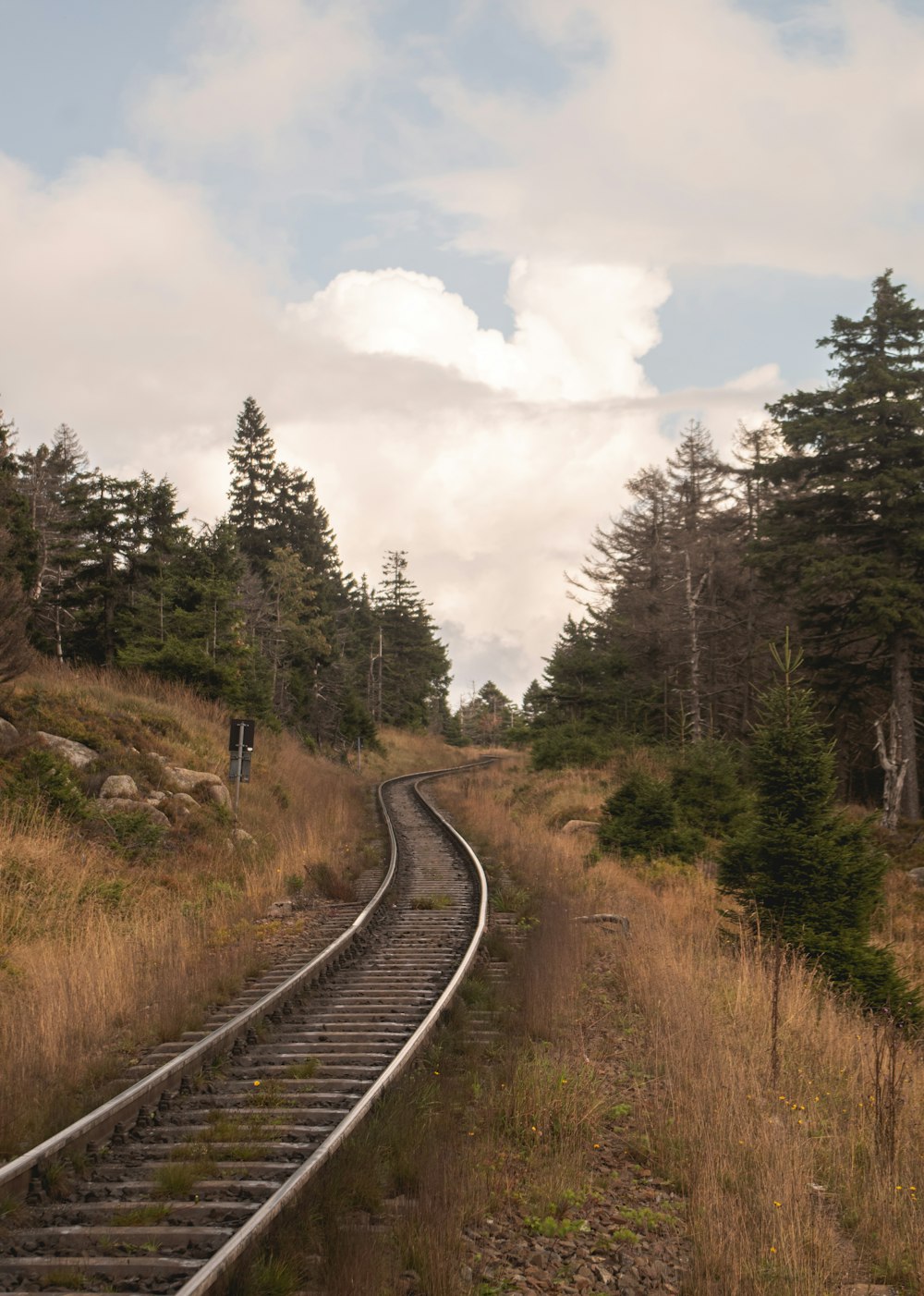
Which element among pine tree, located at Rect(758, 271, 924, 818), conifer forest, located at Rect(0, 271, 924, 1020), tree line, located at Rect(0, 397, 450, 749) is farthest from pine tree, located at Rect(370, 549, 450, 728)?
pine tree, located at Rect(758, 271, 924, 818)

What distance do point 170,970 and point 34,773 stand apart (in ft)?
18.1

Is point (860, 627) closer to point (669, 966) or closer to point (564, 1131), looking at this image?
point (669, 966)

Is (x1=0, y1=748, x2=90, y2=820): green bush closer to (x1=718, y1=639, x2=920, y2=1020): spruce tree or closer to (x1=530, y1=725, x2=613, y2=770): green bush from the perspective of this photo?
(x1=718, y1=639, x2=920, y2=1020): spruce tree

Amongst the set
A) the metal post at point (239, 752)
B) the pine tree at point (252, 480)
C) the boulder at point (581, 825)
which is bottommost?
the boulder at point (581, 825)

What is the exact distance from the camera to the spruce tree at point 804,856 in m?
10.7

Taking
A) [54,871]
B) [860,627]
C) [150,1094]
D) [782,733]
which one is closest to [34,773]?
[54,871]

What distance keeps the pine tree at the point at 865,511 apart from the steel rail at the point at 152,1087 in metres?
18.0

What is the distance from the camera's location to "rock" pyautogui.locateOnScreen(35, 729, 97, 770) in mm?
14387

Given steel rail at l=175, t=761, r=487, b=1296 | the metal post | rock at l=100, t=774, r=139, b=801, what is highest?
the metal post

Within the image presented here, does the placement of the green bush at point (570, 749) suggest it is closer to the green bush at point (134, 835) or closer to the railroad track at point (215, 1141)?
the green bush at point (134, 835)

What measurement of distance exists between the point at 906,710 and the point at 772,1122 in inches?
758

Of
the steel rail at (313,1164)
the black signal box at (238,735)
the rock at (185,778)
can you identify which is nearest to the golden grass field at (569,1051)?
the steel rail at (313,1164)

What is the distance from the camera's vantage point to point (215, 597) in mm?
26781

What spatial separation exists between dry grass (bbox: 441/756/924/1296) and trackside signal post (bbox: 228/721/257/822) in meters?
8.33
